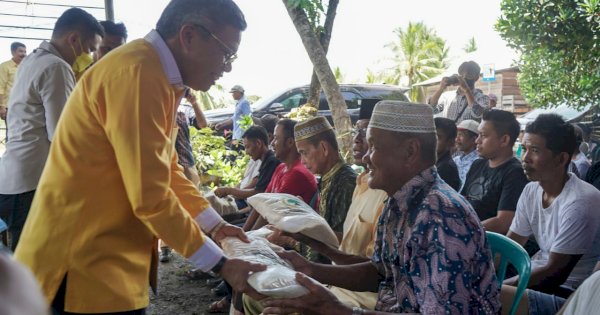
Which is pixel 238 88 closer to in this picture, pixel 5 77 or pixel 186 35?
pixel 5 77

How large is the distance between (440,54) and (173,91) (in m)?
46.0

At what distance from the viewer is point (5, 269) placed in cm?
44

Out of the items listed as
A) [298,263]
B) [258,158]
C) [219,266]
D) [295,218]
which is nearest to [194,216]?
[219,266]

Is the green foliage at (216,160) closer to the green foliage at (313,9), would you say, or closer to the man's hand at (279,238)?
the green foliage at (313,9)

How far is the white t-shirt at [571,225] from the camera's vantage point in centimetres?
267

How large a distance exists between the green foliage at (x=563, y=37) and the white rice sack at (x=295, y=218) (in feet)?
14.8

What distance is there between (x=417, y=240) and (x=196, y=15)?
3.48 feet

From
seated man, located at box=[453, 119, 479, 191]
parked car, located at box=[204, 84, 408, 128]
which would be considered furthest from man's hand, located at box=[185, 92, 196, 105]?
parked car, located at box=[204, 84, 408, 128]

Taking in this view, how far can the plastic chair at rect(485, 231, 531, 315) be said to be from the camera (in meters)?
2.27

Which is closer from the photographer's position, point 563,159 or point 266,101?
point 563,159

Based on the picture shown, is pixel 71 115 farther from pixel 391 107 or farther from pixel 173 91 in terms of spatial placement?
pixel 391 107

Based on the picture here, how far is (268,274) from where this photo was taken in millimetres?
1909

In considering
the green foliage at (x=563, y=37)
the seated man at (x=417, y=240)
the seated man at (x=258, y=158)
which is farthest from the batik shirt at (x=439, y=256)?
the green foliage at (x=563, y=37)

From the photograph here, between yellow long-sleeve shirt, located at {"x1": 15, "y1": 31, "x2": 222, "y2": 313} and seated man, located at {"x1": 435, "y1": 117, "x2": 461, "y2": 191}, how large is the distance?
8.87 feet
